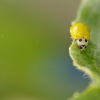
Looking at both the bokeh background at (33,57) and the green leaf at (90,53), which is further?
the bokeh background at (33,57)

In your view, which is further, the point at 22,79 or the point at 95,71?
the point at 22,79

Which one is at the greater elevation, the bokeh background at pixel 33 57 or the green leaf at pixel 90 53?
the bokeh background at pixel 33 57

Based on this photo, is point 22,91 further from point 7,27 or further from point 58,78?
point 7,27

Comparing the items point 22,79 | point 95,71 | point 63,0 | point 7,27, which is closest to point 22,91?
point 22,79

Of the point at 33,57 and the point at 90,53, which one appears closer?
the point at 90,53

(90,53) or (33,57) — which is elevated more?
(33,57)
